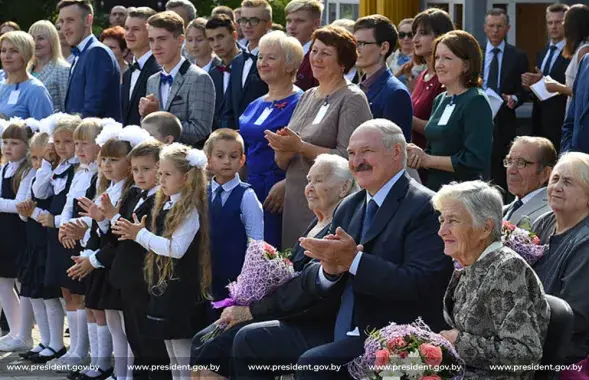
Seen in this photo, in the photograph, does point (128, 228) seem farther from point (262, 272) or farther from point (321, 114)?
point (321, 114)

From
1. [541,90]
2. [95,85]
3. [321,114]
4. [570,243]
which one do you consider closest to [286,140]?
[321,114]

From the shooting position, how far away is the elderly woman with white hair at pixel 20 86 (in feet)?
34.4

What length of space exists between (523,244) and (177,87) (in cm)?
370

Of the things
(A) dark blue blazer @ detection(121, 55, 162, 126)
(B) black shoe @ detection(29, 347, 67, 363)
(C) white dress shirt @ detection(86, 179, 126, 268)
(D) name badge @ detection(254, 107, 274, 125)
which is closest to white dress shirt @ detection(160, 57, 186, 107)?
(A) dark blue blazer @ detection(121, 55, 162, 126)

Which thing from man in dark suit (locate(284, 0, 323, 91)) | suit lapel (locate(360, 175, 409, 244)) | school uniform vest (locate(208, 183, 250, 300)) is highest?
man in dark suit (locate(284, 0, 323, 91))

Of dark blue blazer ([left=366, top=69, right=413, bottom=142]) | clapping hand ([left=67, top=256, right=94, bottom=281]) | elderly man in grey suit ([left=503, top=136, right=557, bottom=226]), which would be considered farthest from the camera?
clapping hand ([left=67, top=256, right=94, bottom=281])

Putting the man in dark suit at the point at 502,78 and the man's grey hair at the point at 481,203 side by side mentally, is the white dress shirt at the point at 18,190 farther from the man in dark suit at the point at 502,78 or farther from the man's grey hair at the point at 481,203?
the man's grey hair at the point at 481,203

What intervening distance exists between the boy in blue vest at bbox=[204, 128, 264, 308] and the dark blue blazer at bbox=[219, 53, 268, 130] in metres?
1.75

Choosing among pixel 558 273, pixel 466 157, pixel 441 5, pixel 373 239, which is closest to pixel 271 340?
pixel 373 239

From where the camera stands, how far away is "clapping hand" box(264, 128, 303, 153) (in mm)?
7637

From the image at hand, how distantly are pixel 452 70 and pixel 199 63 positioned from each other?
12.2 ft

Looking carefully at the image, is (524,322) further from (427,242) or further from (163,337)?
(163,337)

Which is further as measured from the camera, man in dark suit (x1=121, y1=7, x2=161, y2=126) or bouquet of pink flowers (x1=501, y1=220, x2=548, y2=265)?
man in dark suit (x1=121, y1=7, x2=161, y2=126)

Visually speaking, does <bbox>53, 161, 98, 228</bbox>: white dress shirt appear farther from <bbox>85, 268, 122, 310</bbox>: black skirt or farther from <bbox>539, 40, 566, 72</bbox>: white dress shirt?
<bbox>539, 40, 566, 72</bbox>: white dress shirt
